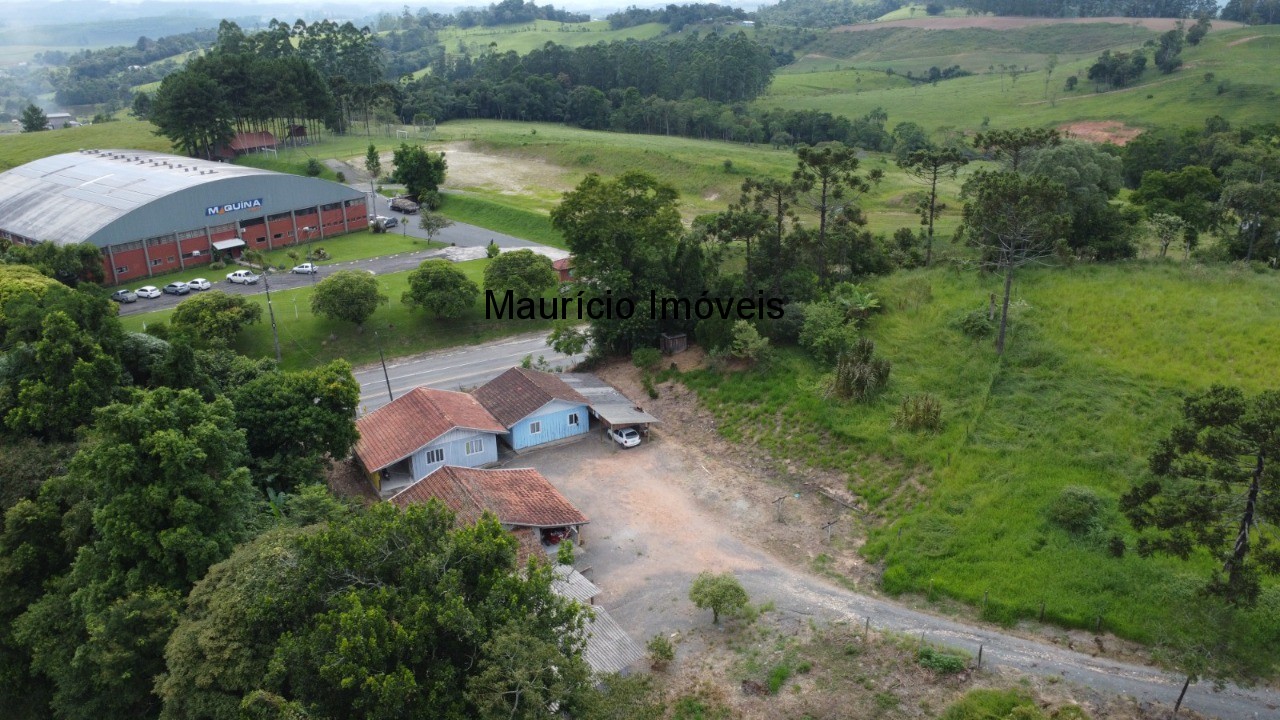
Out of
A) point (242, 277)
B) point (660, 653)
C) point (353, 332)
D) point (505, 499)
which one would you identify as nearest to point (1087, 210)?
point (505, 499)

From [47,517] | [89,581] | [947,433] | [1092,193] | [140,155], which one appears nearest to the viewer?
[89,581]

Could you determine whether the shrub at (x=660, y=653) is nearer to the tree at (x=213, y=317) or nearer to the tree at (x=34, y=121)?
the tree at (x=213, y=317)

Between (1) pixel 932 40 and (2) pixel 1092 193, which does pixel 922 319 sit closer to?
(2) pixel 1092 193

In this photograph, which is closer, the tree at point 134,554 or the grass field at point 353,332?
the tree at point 134,554

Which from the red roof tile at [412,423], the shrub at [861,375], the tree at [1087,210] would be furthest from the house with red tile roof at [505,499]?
the tree at [1087,210]

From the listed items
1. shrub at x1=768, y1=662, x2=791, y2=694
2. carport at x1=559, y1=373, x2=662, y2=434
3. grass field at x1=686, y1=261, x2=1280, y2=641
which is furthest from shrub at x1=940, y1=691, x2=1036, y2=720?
carport at x1=559, y1=373, x2=662, y2=434

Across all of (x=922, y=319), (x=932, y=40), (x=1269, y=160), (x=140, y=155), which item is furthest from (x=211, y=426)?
(x=932, y=40)
